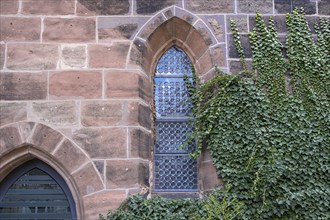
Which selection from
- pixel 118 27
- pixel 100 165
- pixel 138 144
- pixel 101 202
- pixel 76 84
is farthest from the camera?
pixel 118 27

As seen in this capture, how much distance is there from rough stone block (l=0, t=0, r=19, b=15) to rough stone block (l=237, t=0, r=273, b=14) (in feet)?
8.78

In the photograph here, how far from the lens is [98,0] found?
6.32 meters

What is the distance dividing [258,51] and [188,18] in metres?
0.93

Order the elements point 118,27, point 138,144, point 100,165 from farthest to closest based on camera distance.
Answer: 1. point 118,27
2. point 138,144
3. point 100,165

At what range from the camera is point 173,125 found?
634 cm

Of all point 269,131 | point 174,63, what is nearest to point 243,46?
point 174,63

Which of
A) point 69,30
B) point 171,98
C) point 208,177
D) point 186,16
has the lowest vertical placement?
point 208,177

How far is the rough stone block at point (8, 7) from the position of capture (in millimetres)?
6207

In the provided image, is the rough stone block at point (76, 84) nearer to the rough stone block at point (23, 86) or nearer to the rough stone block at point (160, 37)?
the rough stone block at point (23, 86)

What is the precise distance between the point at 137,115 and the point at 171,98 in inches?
24.7

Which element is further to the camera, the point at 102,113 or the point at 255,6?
the point at 255,6

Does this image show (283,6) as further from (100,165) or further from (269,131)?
(100,165)

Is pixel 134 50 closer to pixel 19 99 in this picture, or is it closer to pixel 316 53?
pixel 19 99

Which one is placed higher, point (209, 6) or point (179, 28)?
point (209, 6)
